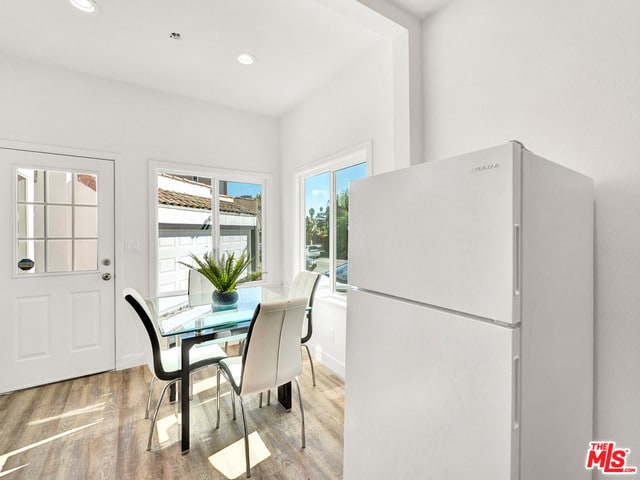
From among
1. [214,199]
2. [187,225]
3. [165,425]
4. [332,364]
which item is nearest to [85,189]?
[187,225]

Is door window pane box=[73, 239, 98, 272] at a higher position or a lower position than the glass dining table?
higher

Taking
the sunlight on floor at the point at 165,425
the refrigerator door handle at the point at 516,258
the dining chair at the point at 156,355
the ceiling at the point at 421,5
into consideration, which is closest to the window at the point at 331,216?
the ceiling at the point at 421,5

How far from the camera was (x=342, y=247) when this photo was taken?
9.63 feet

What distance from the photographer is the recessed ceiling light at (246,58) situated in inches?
98.9

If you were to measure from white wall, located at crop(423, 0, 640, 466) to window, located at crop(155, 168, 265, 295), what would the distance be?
270 centimetres

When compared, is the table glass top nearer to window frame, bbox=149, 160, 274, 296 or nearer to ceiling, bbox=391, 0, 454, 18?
window frame, bbox=149, 160, 274, 296

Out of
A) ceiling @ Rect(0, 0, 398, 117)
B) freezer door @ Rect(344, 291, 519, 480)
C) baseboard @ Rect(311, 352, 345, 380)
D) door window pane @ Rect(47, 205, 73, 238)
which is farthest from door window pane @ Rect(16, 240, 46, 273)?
freezer door @ Rect(344, 291, 519, 480)

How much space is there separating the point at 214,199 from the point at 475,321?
3.18 meters

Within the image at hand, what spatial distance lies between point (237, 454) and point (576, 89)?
2.52 meters

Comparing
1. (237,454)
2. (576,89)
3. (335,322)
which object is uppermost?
(576,89)

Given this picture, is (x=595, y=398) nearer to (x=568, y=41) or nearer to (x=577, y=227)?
(x=577, y=227)

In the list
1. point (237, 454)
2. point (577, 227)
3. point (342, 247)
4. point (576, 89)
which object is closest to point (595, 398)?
point (577, 227)

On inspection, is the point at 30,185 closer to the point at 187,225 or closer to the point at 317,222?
the point at 187,225

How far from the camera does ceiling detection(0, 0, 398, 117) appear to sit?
6.59 feet
